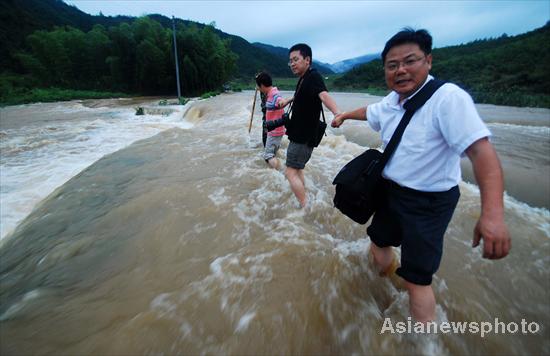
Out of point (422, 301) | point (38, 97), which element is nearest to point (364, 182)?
point (422, 301)

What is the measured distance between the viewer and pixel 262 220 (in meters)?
3.40

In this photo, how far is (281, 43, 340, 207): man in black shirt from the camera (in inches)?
111

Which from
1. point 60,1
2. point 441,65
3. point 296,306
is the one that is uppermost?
point 60,1

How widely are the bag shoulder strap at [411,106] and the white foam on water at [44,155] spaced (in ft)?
15.1

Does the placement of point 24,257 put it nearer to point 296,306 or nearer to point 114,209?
point 114,209

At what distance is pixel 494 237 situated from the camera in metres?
1.16

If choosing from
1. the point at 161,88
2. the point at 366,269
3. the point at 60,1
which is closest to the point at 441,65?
the point at 161,88

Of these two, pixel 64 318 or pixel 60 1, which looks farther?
pixel 60 1

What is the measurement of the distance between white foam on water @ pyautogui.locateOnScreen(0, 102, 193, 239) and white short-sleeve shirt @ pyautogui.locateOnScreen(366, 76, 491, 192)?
4.63 metres

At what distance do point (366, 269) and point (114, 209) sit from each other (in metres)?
3.38

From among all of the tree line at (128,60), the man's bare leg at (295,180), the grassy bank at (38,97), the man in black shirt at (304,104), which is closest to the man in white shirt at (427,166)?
the man in black shirt at (304,104)

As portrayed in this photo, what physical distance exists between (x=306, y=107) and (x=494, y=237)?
2.15 metres

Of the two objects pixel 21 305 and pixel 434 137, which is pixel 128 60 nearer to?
pixel 21 305

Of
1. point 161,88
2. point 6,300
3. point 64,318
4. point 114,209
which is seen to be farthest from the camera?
point 161,88
